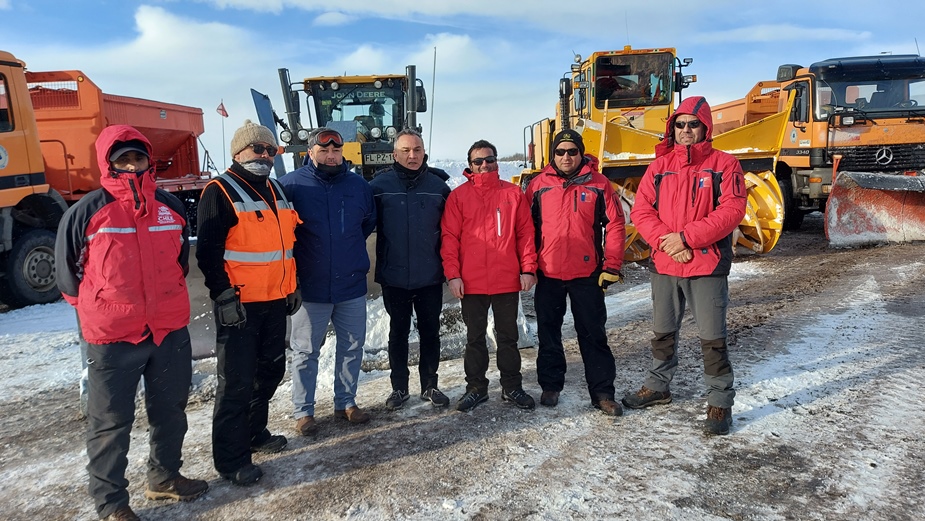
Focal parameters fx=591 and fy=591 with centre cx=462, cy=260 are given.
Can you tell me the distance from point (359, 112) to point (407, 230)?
681 cm

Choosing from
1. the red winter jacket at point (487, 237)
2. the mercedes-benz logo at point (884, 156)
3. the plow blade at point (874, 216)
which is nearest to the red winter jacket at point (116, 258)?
the red winter jacket at point (487, 237)

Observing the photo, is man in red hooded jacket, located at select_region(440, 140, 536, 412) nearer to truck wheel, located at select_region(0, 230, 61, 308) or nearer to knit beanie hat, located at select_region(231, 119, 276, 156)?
knit beanie hat, located at select_region(231, 119, 276, 156)

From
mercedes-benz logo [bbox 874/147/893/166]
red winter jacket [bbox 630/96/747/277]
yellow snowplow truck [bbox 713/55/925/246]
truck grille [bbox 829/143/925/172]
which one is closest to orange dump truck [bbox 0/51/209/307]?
red winter jacket [bbox 630/96/747/277]

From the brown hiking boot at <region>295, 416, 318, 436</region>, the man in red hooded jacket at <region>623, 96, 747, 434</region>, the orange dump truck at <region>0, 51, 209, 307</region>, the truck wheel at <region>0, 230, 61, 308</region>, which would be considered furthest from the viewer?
the truck wheel at <region>0, 230, 61, 308</region>

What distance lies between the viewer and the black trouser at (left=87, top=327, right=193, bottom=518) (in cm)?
246

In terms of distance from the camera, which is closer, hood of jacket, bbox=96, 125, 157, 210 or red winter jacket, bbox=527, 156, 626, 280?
hood of jacket, bbox=96, 125, 157, 210

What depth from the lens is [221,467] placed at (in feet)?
9.32

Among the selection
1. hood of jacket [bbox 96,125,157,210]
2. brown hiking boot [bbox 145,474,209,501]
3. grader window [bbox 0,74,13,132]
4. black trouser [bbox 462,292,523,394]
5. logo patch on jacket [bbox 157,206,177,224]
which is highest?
grader window [bbox 0,74,13,132]

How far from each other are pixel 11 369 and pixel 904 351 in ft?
22.5

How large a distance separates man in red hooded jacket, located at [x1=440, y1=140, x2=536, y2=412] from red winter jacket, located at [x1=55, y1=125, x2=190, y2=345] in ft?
5.28

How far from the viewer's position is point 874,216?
871 centimetres

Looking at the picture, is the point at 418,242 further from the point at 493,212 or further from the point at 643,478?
the point at 643,478

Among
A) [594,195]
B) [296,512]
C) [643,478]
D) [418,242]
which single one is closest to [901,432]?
[643,478]

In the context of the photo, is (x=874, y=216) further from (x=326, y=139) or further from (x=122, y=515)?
(x=122, y=515)
